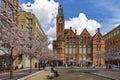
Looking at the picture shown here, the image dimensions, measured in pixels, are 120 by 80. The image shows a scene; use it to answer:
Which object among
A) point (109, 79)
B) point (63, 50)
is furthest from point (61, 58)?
point (109, 79)

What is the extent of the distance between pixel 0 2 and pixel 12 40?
3174cm

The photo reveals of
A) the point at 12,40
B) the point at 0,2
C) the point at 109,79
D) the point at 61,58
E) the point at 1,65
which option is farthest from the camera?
the point at 61,58

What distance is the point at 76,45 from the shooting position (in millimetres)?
152250

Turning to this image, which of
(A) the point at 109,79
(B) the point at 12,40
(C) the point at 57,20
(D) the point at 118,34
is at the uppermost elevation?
Result: (C) the point at 57,20

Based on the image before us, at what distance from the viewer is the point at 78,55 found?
150875mm

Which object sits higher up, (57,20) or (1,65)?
(57,20)

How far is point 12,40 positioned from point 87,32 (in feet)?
408

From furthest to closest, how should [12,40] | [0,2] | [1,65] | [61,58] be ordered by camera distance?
[61,58] → [1,65] → [0,2] → [12,40]

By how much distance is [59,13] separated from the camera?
6152 inches

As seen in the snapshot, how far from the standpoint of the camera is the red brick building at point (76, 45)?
148375 millimetres

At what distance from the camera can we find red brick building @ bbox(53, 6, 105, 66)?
5842 inches

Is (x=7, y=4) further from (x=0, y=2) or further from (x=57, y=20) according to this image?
(x=57, y=20)

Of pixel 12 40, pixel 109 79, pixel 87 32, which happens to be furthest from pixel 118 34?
pixel 12 40

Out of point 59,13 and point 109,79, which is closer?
point 109,79
